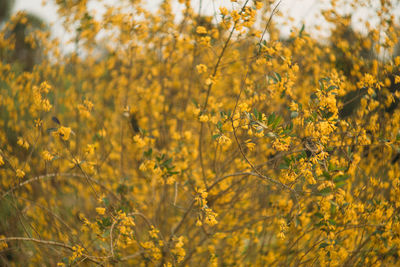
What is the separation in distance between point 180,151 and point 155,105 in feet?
3.22

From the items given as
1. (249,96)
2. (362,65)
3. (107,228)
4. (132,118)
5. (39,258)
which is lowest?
(39,258)

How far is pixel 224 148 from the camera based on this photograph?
314cm

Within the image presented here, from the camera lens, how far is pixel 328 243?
2.22 meters

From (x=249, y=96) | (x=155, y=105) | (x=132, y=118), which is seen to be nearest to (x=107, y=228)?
(x=132, y=118)

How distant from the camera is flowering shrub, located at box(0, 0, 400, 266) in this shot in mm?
2191

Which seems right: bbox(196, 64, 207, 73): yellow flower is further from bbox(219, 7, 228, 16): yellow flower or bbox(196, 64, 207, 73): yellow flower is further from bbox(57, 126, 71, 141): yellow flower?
→ bbox(57, 126, 71, 141): yellow flower

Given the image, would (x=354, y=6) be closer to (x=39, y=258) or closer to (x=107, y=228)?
(x=107, y=228)

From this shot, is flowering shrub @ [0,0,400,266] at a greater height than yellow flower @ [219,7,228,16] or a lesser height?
lesser

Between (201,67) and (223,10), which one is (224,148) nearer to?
(201,67)

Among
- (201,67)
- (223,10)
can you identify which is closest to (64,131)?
(201,67)

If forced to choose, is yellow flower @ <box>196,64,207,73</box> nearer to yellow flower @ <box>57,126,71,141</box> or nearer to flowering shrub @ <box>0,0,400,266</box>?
flowering shrub @ <box>0,0,400,266</box>

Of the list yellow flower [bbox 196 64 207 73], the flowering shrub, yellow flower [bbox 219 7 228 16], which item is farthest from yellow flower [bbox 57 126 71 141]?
yellow flower [bbox 219 7 228 16]

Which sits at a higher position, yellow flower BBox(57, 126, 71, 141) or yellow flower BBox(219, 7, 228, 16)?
yellow flower BBox(219, 7, 228, 16)

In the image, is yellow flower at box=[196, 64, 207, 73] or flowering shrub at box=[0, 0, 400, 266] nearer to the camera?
flowering shrub at box=[0, 0, 400, 266]
